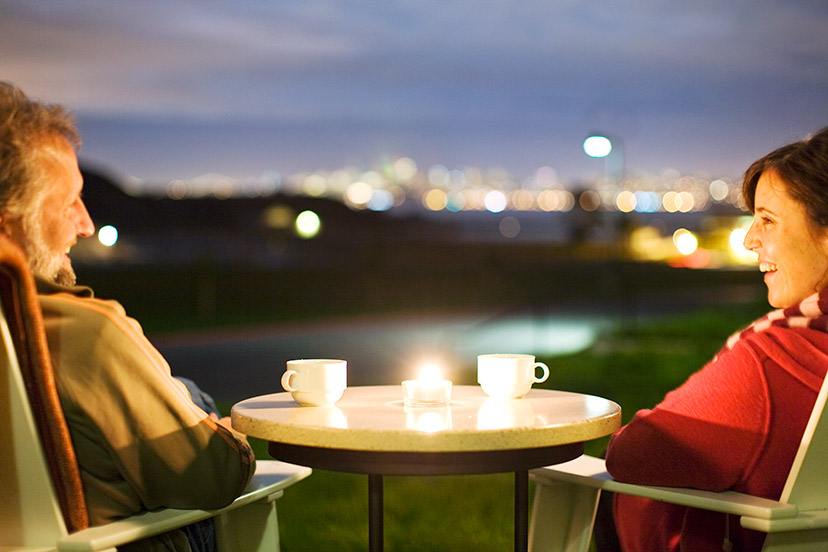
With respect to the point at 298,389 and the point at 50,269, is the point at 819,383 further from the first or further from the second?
the point at 50,269

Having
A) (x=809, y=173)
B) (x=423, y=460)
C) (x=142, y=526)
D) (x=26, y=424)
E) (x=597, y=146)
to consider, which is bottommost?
(x=142, y=526)

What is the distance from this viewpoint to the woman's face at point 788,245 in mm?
2605

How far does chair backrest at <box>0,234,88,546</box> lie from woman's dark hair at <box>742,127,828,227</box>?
1.97 meters

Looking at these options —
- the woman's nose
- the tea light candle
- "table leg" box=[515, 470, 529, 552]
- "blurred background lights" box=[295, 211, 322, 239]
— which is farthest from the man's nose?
"blurred background lights" box=[295, 211, 322, 239]

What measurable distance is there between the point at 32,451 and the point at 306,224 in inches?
1951

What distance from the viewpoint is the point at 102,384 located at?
86.7 inches

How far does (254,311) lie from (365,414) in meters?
20.9

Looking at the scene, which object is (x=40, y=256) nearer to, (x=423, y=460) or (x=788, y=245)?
(x=423, y=460)

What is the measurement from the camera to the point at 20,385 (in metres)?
2.06

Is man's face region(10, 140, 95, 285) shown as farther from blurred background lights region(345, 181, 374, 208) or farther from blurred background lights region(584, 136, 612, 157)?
blurred background lights region(345, 181, 374, 208)

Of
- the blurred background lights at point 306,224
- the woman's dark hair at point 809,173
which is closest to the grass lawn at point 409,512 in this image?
the woman's dark hair at point 809,173

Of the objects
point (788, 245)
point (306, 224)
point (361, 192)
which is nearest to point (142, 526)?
point (788, 245)

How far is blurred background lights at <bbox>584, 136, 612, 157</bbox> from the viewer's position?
14750 mm

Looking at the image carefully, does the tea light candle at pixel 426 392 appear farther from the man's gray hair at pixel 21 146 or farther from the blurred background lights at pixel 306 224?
the blurred background lights at pixel 306 224
